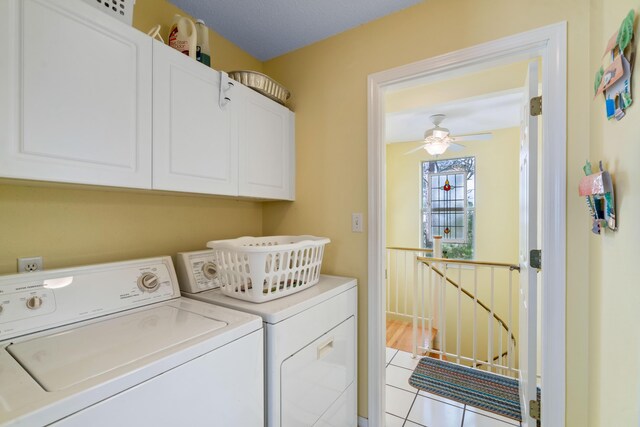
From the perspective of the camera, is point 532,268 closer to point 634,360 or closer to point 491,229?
point 634,360

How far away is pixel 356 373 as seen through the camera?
1681 mm

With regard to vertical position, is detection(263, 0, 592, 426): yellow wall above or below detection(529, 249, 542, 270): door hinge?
above

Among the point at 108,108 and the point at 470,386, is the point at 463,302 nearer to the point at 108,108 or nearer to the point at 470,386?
the point at 470,386

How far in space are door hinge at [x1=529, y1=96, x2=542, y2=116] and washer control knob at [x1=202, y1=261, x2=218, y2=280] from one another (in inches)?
70.7

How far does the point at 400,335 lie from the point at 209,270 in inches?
Result: 107

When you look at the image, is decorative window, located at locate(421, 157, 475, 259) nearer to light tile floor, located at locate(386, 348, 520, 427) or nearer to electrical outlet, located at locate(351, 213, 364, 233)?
light tile floor, located at locate(386, 348, 520, 427)

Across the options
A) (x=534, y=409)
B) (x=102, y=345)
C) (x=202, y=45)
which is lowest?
(x=534, y=409)

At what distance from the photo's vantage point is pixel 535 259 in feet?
4.49

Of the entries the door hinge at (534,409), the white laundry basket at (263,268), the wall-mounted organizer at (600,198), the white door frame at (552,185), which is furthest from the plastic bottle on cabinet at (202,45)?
the door hinge at (534,409)

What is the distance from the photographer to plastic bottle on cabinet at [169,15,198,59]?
1.33 m

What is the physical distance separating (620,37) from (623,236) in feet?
2.02

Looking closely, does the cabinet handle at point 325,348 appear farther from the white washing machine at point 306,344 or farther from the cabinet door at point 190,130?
the cabinet door at point 190,130

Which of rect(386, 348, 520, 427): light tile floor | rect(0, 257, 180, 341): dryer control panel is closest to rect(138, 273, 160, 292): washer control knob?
rect(0, 257, 180, 341): dryer control panel

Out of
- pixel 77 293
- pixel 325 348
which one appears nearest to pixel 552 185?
pixel 325 348
